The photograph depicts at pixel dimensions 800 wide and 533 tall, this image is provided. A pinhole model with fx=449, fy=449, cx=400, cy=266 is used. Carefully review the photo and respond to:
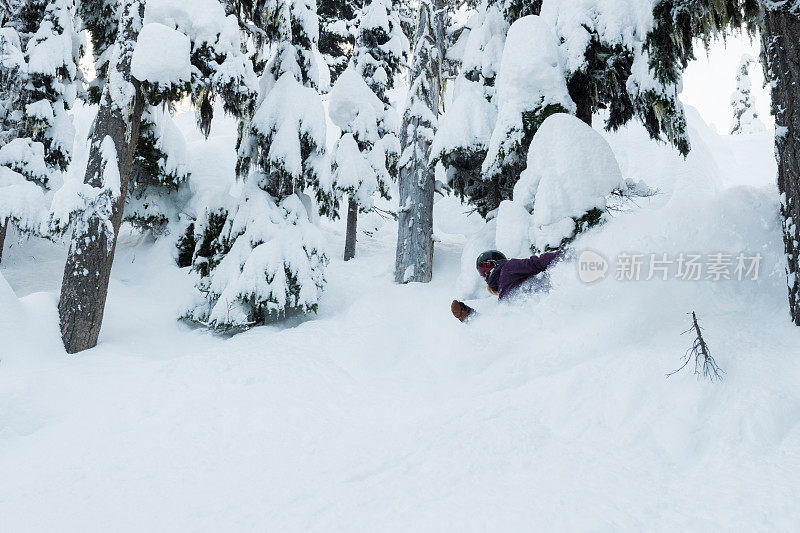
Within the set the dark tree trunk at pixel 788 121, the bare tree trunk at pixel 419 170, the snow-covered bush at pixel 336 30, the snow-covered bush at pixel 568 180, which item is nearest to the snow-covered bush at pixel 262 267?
the bare tree trunk at pixel 419 170

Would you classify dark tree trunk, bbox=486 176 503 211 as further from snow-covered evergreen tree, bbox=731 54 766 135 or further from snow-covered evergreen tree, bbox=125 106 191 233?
snow-covered evergreen tree, bbox=731 54 766 135

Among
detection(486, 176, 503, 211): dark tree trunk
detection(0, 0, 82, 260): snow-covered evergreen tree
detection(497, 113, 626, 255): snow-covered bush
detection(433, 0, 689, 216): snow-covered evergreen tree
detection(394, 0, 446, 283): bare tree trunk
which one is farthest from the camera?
detection(0, 0, 82, 260): snow-covered evergreen tree

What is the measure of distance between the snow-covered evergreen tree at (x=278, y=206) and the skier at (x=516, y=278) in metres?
2.85

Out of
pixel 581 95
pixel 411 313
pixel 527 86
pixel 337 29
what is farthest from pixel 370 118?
pixel 411 313

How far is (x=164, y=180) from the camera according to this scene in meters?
12.1

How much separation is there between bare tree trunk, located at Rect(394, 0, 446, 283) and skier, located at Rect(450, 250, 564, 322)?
3.64m

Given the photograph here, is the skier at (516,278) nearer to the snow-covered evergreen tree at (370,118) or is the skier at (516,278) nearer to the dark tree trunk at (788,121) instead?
the dark tree trunk at (788,121)

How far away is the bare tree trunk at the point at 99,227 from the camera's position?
21.1 ft

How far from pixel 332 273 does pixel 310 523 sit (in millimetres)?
9122

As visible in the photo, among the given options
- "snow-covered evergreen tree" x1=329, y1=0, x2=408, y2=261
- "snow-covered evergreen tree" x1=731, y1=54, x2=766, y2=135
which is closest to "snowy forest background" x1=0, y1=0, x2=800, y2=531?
"snow-covered evergreen tree" x1=329, y1=0, x2=408, y2=261

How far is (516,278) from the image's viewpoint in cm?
566

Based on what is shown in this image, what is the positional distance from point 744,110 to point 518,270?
45.9 meters

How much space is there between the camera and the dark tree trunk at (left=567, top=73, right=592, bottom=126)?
7.06 metres

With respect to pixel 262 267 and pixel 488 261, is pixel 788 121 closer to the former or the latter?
pixel 488 261
